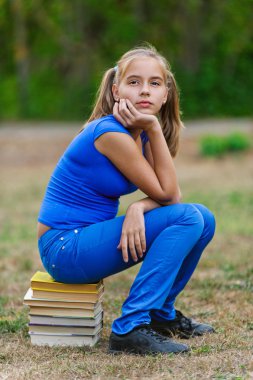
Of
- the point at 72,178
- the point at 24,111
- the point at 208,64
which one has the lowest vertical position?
the point at 24,111

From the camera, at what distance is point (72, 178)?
3.34 meters

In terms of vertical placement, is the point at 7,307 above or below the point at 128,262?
below

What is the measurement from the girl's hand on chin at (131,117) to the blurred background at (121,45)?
17.1 meters

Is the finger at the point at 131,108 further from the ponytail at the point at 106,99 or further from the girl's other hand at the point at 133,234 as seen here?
the girl's other hand at the point at 133,234

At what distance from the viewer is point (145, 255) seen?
3.32 metres

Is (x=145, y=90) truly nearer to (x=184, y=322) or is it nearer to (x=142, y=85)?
(x=142, y=85)

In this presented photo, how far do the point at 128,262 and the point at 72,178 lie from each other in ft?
1.46

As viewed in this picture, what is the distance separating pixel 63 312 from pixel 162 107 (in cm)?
108

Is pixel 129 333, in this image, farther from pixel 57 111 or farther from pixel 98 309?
pixel 57 111

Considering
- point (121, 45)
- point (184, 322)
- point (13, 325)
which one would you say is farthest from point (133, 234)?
point (121, 45)

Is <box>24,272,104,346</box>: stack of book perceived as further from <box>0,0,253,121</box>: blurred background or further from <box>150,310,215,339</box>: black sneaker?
<box>0,0,253,121</box>: blurred background

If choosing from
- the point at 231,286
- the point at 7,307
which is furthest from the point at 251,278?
the point at 7,307

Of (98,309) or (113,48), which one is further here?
(113,48)

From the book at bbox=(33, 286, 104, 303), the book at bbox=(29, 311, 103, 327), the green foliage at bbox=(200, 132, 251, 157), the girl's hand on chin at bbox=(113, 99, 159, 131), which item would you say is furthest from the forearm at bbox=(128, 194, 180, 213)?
the green foliage at bbox=(200, 132, 251, 157)
